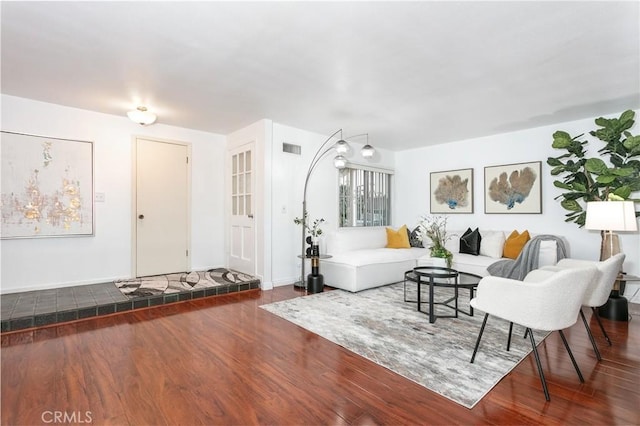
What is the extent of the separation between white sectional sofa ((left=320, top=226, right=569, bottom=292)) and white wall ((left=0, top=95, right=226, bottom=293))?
7.30 ft

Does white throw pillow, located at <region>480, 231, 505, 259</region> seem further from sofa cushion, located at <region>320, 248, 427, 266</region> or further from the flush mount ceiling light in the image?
the flush mount ceiling light

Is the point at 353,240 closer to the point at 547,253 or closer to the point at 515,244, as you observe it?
the point at 515,244

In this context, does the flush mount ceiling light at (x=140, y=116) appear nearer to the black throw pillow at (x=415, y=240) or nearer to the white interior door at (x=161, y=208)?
the white interior door at (x=161, y=208)

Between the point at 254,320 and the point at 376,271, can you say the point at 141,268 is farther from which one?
the point at 376,271

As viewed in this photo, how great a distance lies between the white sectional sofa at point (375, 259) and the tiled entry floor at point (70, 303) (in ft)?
5.42

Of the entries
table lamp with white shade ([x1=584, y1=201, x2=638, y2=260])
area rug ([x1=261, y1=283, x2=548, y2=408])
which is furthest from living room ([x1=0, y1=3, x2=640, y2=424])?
area rug ([x1=261, y1=283, x2=548, y2=408])

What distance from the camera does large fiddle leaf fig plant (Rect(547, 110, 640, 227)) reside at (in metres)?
3.81

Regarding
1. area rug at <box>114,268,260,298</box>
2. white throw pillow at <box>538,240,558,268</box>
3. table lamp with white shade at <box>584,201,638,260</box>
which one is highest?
table lamp with white shade at <box>584,201,638,260</box>

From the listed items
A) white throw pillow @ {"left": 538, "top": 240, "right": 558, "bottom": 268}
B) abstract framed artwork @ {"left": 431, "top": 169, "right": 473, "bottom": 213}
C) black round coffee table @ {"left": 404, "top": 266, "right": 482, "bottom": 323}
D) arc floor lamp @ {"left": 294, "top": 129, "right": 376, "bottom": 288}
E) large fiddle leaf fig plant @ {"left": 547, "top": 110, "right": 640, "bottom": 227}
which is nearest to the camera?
black round coffee table @ {"left": 404, "top": 266, "right": 482, "bottom": 323}

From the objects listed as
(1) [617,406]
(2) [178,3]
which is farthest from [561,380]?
(2) [178,3]

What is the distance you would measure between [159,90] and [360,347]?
135 inches

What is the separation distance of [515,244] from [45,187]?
21.4 ft

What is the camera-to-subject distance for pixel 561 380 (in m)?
2.18

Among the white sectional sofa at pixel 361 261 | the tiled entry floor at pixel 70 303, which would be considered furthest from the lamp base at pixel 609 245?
the tiled entry floor at pixel 70 303
